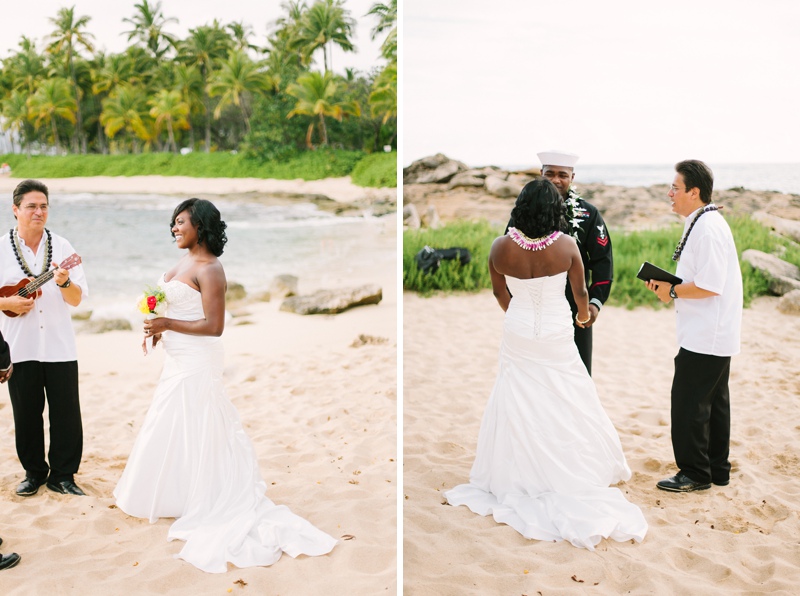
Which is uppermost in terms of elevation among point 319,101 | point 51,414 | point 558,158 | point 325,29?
point 325,29

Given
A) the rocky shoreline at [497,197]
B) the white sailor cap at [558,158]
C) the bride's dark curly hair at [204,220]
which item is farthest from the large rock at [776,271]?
the bride's dark curly hair at [204,220]

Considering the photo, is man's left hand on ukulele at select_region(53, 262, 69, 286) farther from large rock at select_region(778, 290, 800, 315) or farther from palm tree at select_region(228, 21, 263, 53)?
palm tree at select_region(228, 21, 263, 53)

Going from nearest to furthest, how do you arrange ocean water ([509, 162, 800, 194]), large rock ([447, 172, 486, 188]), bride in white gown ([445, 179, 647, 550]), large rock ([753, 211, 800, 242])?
bride in white gown ([445, 179, 647, 550]), large rock ([753, 211, 800, 242]), large rock ([447, 172, 486, 188]), ocean water ([509, 162, 800, 194])

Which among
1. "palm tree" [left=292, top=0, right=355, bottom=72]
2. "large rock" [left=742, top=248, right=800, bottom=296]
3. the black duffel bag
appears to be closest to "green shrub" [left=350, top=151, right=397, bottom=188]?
"palm tree" [left=292, top=0, right=355, bottom=72]

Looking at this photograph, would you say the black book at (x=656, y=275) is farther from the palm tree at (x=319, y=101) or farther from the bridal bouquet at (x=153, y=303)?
the palm tree at (x=319, y=101)

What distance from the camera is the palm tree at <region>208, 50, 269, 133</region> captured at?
1877 centimetres

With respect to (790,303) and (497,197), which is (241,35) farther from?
(790,303)

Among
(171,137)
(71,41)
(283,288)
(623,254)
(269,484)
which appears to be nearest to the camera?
(269,484)

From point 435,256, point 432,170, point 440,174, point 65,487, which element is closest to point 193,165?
point 432,170

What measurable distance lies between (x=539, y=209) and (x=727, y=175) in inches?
727

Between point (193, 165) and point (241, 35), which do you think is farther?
point (241, 35)

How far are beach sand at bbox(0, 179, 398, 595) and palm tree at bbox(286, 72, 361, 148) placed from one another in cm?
1008

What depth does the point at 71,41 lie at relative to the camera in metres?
17.8

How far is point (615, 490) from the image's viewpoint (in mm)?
3559
